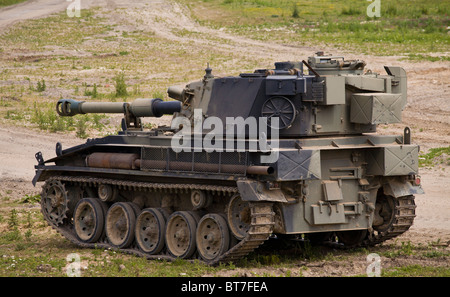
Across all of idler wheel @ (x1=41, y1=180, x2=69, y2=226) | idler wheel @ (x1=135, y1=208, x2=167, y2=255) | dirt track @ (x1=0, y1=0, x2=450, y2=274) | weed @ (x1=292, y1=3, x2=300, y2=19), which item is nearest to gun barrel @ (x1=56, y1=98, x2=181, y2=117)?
idler wheel @ (x1=41, y1=180, x2=69, y2=226)

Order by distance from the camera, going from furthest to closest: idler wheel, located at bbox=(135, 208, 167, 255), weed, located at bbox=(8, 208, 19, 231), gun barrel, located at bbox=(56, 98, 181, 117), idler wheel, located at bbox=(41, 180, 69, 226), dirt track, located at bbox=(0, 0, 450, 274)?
dirt track, located at bbox=(0, 0, 450, 274), weed, located at bbox=(8, 208, 19, 231), idler wheel, located at bbox=(41, 180, 69, 226), gun barrel, located at bbox=(56, 98, 181, 117), idler wheel, located at bbox=(135, 208, 167, 255)

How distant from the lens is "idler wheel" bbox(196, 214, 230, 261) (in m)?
14.4

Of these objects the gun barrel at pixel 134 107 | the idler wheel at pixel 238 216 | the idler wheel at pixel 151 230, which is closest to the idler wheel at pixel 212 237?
the idler wheel at pixel 238 216

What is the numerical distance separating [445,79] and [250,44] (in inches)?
484

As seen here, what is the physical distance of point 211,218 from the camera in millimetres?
14625

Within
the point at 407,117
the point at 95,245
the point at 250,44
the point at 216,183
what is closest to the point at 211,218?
the point at 216,183

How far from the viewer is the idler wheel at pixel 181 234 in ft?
49.1

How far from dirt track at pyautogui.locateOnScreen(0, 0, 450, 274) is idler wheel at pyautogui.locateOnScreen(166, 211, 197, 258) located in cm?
416

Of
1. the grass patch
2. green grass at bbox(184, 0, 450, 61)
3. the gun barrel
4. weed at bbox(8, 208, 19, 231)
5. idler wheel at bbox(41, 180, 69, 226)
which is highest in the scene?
green grass at bbox(184, 0, 450, 61)

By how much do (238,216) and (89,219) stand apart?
12.4 ft

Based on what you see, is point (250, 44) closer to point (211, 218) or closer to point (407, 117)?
point (407, 117)

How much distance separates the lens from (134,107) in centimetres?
1706

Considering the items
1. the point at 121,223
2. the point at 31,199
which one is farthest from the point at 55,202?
the point at 31,199

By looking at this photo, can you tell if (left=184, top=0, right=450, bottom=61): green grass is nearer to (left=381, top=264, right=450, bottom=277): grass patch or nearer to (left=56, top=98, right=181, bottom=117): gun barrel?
(left=56, top=98, right=181, bottom=117): gun barrel
